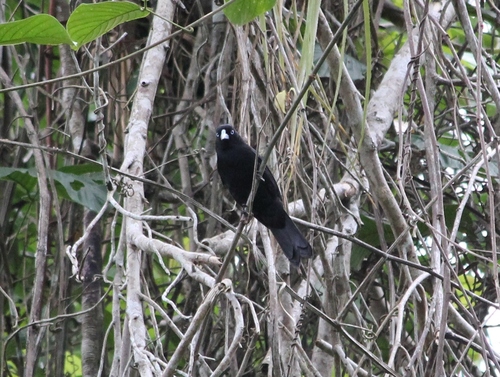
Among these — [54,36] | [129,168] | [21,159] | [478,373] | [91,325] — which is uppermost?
[54,36]

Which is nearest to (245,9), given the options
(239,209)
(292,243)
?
(292,243)

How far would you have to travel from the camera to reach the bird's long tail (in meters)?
3.20

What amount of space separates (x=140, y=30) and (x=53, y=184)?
4.65ft

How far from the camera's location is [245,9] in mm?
1786

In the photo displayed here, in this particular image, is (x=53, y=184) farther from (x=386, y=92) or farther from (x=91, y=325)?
(x=386, y=92)

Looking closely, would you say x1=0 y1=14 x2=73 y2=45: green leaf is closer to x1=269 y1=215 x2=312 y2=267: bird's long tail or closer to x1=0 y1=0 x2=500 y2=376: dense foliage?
x1=0 y1=0 x2=500 y2=376: dense foliage

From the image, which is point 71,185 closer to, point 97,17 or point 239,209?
point 239,209

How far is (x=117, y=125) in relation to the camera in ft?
12.5

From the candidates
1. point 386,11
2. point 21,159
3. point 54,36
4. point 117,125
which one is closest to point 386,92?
point 386,11

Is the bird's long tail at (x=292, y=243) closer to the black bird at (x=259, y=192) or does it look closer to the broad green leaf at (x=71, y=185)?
the black bird at (x=259, y=192)

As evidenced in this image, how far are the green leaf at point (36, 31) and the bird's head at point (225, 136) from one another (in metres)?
1.70

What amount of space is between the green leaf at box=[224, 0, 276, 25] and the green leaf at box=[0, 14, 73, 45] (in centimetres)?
37

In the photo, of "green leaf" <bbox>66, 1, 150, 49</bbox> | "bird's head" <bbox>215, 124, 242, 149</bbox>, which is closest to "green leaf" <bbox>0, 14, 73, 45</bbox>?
"green leaf" <bbox>66, 1, 150, 49</bbox>

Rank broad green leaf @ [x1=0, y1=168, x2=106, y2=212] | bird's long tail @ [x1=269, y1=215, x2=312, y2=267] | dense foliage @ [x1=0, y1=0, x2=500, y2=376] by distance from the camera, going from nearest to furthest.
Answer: dense foliage @ [x1=0, y1=0, x2=500, y2=376] < bird's long tail @ [x1=269, y1=215, x2=312, y2=267] < broad green leaf @ [x1=0, y1=168, x2=106, y2=212]
